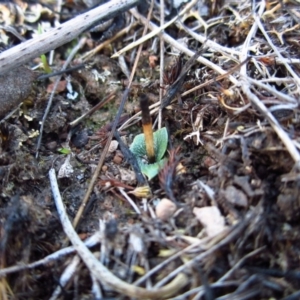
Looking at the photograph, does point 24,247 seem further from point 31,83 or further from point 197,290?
point 31,83

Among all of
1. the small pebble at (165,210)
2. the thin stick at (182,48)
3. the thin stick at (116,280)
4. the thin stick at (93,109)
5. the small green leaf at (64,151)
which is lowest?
the thin stick at (116,280)

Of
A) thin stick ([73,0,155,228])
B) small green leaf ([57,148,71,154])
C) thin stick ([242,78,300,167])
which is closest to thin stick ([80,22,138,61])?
thin stick ([73,0,155,228])

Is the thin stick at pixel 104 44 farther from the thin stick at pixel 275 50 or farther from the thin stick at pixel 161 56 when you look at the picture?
the thin stick at pixel 275 50

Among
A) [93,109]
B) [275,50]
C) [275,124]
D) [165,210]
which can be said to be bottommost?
[165,210]

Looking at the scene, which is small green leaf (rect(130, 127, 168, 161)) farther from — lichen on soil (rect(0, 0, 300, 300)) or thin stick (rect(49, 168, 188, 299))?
thin stick (rect(49, 168, 188, 299))

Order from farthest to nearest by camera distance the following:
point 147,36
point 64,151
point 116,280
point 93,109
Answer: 1. point 147,36
2. point 93,109
3. point 64,151
4. point 116,280

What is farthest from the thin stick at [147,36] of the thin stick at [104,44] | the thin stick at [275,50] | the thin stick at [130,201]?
the thin stick at [130,201]

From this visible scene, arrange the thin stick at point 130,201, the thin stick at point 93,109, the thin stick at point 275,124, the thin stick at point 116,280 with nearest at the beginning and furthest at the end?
the thin stick at point 116,280, the thin stick at point 275,124, the thin stick at point 130,201, the thin stick at point 93,109

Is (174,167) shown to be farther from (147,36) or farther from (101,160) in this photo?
(147,36)

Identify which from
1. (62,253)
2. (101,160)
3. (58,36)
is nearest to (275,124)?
(101,160)
